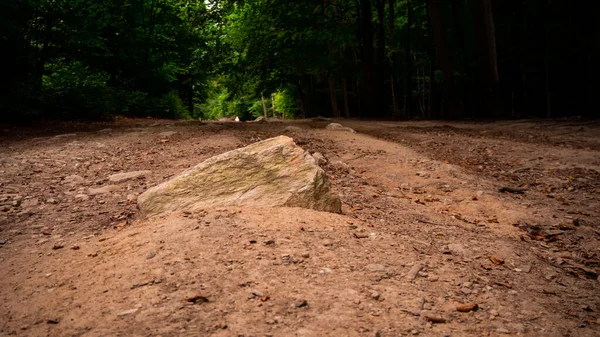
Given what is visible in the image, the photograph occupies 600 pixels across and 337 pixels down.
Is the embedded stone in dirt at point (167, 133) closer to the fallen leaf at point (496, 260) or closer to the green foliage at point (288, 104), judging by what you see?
the fallen leaf at point (496, 260)

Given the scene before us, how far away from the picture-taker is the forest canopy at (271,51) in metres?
11.6

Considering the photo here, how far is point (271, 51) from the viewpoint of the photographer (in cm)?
1425

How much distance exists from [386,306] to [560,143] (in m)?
7.72

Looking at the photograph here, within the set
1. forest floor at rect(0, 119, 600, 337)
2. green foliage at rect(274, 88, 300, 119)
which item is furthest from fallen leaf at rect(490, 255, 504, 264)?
green foliage at rect(274, 88, 300, 119)

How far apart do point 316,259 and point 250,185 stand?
1.28 m

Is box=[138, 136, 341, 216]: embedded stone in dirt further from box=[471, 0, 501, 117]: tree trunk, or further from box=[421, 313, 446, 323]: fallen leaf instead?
box=[471, 0, 501, 117]: tree trunk

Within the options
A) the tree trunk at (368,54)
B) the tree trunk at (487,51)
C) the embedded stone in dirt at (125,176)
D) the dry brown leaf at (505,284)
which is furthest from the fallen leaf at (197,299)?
the tree trunk at (368,54)

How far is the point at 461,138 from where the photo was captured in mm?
8625

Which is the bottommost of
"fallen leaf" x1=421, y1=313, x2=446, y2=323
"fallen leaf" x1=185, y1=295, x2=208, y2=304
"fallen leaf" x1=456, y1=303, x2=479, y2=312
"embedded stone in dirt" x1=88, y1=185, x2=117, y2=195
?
"fallen leaf" x1=456, y1=303, x2=479, y2=312

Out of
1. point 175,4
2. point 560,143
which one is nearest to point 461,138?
point 560,143

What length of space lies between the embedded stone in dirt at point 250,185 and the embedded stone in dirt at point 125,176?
159 cm

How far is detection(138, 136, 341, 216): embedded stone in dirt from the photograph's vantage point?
11.1 feet

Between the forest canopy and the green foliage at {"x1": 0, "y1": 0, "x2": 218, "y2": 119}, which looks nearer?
the green foliage at {"x1": 0, "y1": 0, "x2": 218, "y2": 119}

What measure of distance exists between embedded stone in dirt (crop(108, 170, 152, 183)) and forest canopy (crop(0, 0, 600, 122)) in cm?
714
